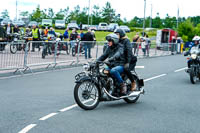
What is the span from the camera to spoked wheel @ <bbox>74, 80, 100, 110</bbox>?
7602 millimetres

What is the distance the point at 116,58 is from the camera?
823 centimetres

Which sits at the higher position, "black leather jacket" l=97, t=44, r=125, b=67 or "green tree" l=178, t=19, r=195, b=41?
"green tree" l=178, t=19, r=195, b=41

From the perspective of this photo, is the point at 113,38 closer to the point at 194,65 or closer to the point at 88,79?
the point at 88,79

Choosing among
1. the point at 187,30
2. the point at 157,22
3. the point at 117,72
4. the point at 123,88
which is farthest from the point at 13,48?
the point at 157,22

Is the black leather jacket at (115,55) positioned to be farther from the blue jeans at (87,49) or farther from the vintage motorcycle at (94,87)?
the blue jeans at (87,49)

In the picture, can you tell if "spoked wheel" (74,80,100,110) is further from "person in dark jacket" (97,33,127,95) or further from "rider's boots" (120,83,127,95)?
"rider's boots" (120,83,127,95)

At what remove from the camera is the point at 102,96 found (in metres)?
8.05

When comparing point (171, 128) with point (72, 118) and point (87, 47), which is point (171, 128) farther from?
point (87, 47)

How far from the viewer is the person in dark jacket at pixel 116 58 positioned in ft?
26.6

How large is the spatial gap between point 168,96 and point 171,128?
3.72 metres

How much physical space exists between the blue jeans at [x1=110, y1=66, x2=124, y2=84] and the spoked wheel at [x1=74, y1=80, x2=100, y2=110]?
50cm

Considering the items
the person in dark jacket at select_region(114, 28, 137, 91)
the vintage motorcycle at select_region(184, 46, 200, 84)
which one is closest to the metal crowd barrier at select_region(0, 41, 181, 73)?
the vintage motorcycle at select_region(184, 46, 200, 84)

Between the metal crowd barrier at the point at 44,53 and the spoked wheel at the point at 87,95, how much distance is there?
21.6ft

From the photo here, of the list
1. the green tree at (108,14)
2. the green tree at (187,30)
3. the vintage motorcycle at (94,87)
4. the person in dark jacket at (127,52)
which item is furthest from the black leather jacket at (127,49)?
the green tree at (108,14)
